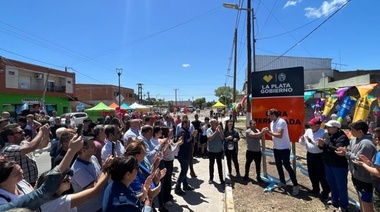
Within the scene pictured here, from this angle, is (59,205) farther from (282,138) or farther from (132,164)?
(282,138)

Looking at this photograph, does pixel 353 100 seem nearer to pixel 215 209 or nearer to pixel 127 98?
pixel 215 209

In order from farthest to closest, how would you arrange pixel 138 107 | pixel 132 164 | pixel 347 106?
pixel 138 107 → pixel 347 106 → pixel 132 164

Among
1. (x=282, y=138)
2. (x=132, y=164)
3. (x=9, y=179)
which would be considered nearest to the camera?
(x=9, y=179)

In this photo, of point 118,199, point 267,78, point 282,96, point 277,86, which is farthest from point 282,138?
point 118,199

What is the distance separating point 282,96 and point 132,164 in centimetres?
582

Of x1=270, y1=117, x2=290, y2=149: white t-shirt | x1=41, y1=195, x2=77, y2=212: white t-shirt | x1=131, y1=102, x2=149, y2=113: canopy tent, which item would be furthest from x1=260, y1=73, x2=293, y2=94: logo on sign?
x1=131, y1=102, x2=149, y2=113: canopy tent

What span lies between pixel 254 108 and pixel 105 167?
596cm

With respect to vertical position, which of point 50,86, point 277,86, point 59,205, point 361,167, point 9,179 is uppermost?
point 50,86

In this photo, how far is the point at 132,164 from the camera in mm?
2422

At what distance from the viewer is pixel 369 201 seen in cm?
398

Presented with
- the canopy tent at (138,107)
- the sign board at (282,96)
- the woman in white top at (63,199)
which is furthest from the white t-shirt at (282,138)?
the canopy tent at (138,107)

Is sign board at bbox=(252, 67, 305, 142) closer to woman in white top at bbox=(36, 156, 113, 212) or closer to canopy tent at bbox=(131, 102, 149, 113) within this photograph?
woman in white top at bbox=(36, 156, 113, 212)

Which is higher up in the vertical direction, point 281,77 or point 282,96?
point 281,77

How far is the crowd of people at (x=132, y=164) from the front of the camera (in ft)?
7.30
